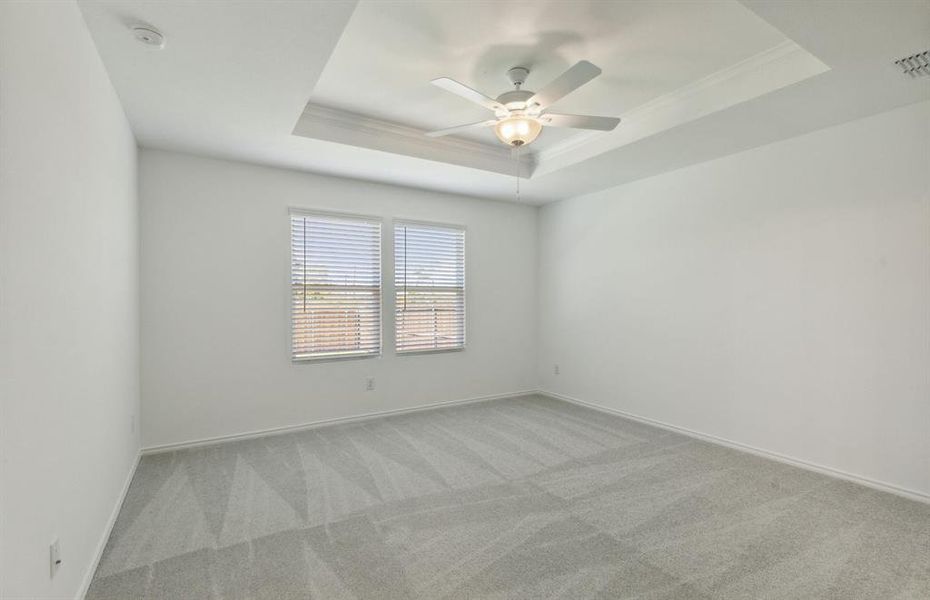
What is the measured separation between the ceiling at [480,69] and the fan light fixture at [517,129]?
339 mm

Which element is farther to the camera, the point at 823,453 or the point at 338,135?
the point at 338,135

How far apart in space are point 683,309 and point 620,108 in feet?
6.68

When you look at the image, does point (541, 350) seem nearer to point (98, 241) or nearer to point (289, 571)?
point (289, 571)

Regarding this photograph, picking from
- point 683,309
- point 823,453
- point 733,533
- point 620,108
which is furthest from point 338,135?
point 823,453

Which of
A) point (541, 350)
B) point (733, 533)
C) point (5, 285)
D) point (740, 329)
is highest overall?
point (5, 285)

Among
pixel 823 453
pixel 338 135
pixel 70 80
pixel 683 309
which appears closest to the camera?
pixel 70 80

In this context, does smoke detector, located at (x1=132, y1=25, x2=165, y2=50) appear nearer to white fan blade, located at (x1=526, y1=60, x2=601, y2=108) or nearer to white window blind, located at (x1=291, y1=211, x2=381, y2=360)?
white fan blade, located at (x1=526, y1=60, x2=601, y2=108)

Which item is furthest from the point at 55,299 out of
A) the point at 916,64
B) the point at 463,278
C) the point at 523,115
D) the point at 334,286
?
the point at 916,64

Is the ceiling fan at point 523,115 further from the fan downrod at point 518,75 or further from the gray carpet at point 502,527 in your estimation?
the gray carpet at point 502,527

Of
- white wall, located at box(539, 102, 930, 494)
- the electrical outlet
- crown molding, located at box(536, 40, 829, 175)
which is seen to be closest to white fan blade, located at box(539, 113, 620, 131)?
crown molding, located at box(536, 40, 829, 175)

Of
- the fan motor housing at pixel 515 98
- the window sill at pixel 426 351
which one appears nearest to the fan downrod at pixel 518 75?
the fan motor housing at pixel 515 98

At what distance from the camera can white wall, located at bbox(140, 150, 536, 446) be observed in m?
3.69

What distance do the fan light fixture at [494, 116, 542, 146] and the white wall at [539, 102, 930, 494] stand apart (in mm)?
2098

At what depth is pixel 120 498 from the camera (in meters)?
2.71
